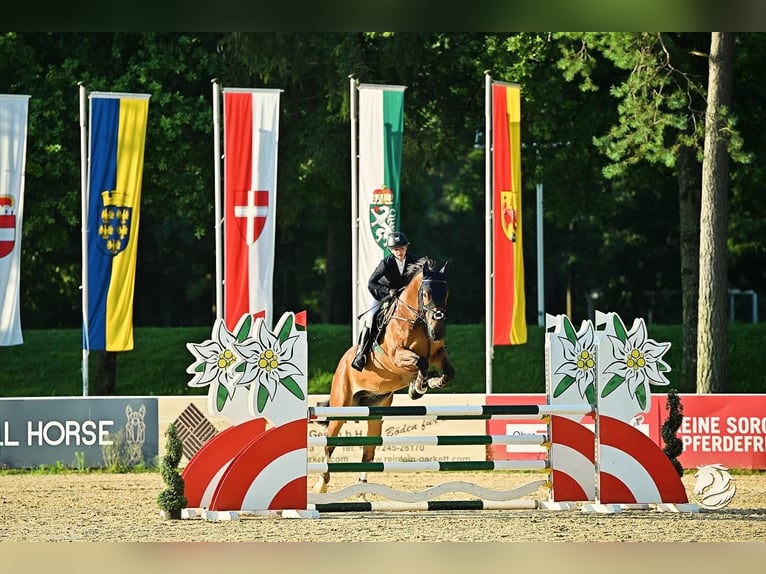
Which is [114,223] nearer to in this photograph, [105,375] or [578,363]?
[105,375]

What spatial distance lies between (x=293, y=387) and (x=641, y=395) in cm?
312

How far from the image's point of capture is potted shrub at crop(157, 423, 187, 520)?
10.1 metres

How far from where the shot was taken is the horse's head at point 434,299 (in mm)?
11406

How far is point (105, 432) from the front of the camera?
51.1ft

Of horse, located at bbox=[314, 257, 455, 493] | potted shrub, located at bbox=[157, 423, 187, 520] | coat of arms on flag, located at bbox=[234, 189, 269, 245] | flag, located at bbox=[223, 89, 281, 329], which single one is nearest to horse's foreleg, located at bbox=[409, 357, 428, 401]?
horse, located at bbox=[314, 257, 455, 493]

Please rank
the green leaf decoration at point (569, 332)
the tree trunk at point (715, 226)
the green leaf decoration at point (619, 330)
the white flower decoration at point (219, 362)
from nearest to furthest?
the white flower decoration at point (219, 362)
the green leaf decoration at point (619, 330)
the green leaf decoration at point (569, 332)
the tree trunk at point (715, 226)

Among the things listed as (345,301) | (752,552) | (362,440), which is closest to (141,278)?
(345,301)

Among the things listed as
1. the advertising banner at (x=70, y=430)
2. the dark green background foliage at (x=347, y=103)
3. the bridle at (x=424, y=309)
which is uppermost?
the dark green background foliage at (x=347, y=103)

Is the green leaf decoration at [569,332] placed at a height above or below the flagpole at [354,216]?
below

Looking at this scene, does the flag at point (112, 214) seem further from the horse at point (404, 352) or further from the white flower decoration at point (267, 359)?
the white flower decoration at point (267, 359)

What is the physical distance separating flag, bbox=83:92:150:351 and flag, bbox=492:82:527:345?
4.97m

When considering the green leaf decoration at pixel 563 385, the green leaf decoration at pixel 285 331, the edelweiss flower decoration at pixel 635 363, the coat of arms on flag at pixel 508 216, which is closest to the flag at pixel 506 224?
the coat of arms on flag at pixel 508 216

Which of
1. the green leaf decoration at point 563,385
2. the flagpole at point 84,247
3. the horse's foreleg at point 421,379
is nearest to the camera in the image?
the green leaf decoration at point 563,385
